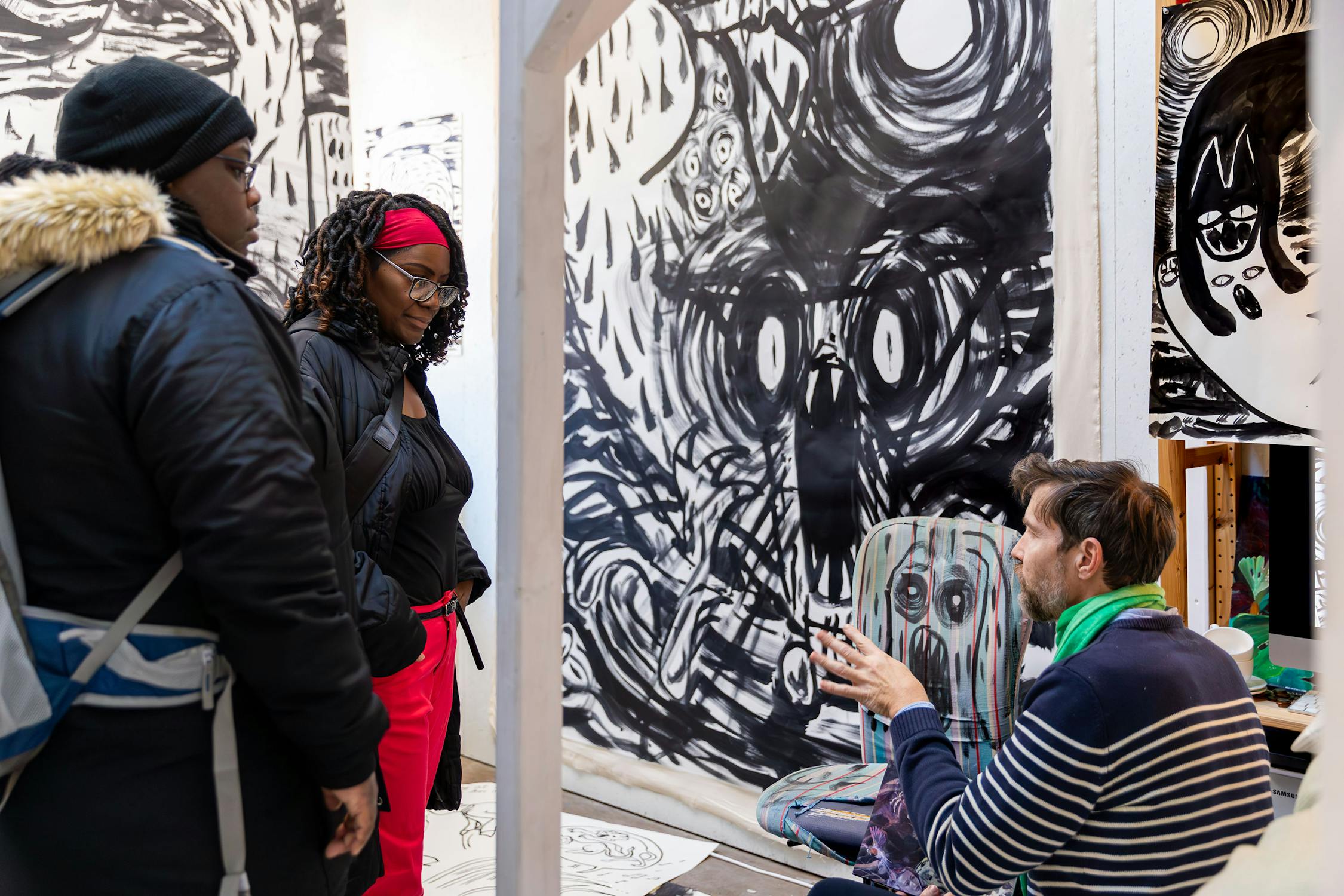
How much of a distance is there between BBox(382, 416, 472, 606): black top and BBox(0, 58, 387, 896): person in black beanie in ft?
2.94

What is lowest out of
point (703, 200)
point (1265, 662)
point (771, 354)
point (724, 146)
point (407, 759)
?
point (407, 759)

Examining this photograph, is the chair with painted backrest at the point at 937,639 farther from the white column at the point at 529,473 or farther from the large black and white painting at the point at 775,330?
the white column at the point at 529,473

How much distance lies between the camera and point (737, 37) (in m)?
3.25

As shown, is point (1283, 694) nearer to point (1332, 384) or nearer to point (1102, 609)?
point (1102, 609)

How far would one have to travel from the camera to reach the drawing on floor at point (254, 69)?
282 centimetres

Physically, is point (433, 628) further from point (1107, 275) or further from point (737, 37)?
point (737, 37)

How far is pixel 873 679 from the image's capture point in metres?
1.70

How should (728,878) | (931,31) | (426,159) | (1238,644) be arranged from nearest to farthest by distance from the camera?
(1238,644) < (931,31) < (728,878) < (426,159)

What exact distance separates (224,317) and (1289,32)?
2158 mm

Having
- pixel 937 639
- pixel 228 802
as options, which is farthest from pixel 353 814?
pixel 937 639

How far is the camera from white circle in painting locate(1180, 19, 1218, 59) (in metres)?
2.23

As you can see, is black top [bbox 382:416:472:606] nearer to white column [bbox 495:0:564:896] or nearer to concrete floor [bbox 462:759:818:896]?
white column [bbox 495:0:564:896]

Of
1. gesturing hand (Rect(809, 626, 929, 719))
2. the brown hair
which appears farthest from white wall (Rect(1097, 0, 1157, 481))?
gesturing hand (Rect(809, 626, 929, 719))

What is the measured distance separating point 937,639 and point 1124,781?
101cm
